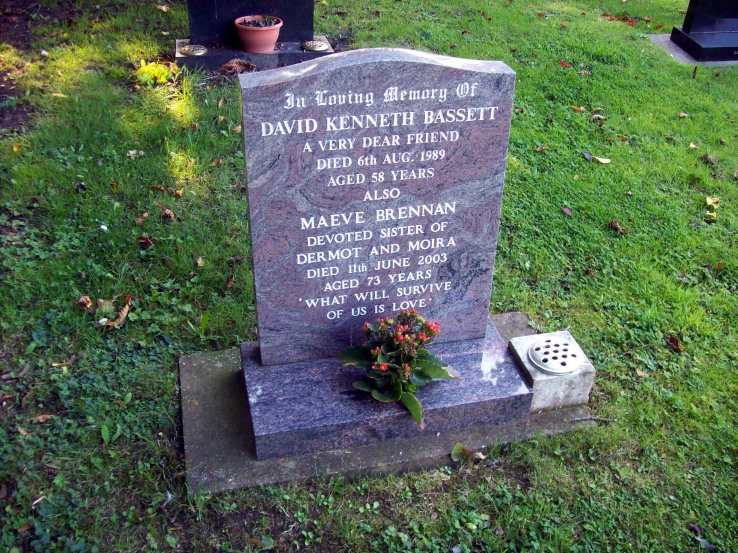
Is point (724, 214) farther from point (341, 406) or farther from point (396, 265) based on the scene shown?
point (341, 406)

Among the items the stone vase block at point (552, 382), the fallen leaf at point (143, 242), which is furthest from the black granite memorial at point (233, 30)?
the stone vase block at point (552, 382)

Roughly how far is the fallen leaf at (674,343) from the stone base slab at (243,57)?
4.24m

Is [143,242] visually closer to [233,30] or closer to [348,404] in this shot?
[348,404]

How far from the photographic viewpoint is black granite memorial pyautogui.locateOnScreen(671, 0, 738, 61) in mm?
7551

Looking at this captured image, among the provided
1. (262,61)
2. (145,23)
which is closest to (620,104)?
(262,61)

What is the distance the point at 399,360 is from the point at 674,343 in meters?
1.80

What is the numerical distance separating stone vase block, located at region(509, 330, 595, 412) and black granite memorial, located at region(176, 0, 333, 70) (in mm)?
4189

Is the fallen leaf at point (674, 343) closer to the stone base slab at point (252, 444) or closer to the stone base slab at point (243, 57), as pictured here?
the stone base slab at point (252, 444)

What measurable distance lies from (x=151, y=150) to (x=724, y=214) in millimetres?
4386

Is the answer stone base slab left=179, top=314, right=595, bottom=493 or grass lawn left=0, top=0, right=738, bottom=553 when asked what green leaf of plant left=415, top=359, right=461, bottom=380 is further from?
grass lawn left=0, top=0, right=738, bottom=553

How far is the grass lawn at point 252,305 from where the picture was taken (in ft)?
9.80

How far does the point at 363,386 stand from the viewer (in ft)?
10.6

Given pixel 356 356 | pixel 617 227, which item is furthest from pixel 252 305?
pixel 617 227

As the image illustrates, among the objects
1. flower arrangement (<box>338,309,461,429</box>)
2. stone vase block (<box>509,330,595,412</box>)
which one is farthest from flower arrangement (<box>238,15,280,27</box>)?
stone vase block (<box>509,330,595,412</box>)
